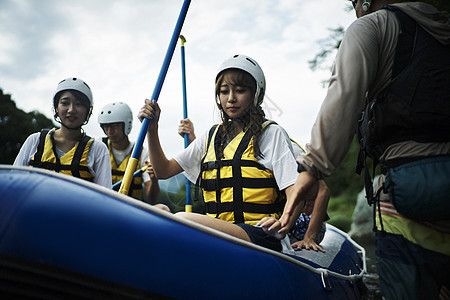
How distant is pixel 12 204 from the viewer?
0.99m

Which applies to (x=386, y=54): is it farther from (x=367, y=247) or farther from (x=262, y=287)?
(x=367, y=247)

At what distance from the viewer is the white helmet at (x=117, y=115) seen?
208 inches

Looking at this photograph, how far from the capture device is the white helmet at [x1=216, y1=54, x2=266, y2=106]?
251cm

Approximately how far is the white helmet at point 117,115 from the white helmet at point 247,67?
10.3 feet

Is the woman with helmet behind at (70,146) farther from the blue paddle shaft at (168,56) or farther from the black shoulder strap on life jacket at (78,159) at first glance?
the blue paddle shaft at (168,56)

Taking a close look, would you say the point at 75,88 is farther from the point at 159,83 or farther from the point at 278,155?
the point at 278,155

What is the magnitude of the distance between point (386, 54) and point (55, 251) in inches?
48.2

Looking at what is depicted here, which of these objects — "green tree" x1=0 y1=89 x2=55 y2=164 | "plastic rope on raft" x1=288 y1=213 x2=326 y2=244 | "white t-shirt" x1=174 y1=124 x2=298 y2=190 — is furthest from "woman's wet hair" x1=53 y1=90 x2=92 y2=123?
"green tree" x1=0 y1=89 x2=55 y2=164

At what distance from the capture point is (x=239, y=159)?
2.20m

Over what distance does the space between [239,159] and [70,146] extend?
2052mm

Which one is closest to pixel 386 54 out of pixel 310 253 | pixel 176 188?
pixel 310 253

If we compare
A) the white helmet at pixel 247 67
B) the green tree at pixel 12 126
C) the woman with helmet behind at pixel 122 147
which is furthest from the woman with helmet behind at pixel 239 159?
the green tree at pixel 12 126

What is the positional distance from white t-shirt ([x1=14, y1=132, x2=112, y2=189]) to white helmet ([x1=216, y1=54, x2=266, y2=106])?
5.34 ft

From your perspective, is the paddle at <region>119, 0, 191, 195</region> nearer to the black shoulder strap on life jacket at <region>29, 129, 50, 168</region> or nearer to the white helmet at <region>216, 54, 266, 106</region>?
the white helmet at <region>216, 54, 266, 106</region>
